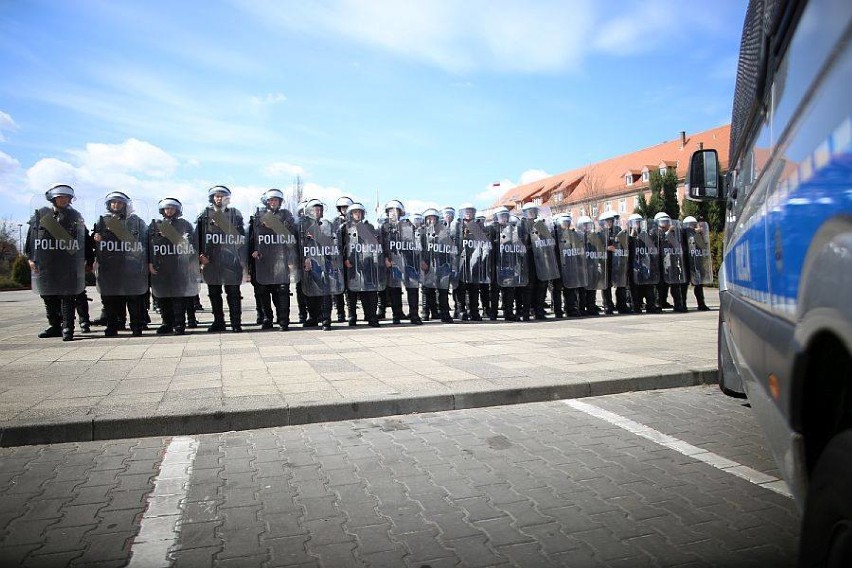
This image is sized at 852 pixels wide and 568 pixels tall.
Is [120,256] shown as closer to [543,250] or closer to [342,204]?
[342,204]

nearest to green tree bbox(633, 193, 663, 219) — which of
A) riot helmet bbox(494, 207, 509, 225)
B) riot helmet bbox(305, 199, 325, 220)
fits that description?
riot helmet bbox(494, 207, 509, 225)

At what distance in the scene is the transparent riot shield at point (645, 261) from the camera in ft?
50.9

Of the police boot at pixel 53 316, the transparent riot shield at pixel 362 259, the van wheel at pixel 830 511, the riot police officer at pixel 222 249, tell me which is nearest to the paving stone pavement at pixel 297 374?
the police boot at pixel 53 316

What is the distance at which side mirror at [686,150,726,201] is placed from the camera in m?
5.20

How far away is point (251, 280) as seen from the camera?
11391mm

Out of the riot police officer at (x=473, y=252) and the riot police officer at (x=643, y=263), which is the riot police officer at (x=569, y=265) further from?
the riot police officer at (x=473, y=252)

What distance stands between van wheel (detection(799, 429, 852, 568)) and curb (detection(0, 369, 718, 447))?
4.08 meters

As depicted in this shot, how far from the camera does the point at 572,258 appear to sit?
14.5m

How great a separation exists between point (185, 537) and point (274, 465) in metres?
1.10

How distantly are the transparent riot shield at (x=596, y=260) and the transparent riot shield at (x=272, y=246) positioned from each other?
7.55 metres

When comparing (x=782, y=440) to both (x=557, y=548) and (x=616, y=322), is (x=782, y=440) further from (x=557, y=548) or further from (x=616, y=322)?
(x=616, y=322)

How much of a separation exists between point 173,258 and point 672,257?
40.4 ft

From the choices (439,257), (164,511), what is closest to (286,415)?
(164,511)

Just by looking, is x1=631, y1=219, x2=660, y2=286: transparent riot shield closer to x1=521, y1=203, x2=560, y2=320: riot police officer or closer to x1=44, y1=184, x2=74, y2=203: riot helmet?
A: x1=521, y1=203, x2=560, y2=320: riot police officer
